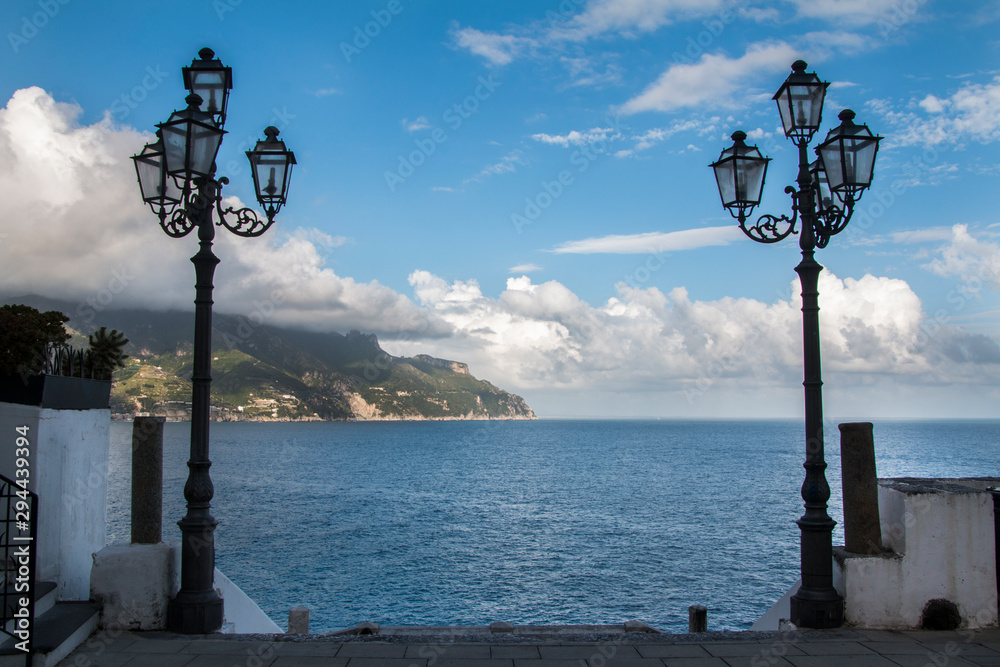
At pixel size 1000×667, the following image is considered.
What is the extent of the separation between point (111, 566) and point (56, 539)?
2.60 ft

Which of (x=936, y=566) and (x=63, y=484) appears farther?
(x=63, y=484)

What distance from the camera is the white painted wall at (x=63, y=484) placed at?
697 centimetres

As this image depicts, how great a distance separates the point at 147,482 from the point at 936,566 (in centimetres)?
877

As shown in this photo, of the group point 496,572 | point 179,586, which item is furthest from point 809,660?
point 496,572

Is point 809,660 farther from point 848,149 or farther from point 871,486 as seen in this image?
point 848,149

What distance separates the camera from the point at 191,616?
6.83 m

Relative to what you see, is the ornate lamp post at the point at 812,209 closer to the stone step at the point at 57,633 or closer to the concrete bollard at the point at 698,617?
the concrete bollard at the point at 698,617

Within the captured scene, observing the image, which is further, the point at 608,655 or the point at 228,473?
the point at 228,473

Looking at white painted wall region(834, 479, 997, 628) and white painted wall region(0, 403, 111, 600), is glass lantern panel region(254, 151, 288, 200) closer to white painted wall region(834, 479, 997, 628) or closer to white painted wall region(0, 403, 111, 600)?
white painted wall region(0, 403, 111, 600)

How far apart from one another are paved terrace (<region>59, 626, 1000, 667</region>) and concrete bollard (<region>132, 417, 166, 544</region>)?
3.46 feet

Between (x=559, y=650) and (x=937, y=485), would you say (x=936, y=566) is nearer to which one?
(x=937, y=485)

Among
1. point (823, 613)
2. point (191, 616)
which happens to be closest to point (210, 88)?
point (191, 616)

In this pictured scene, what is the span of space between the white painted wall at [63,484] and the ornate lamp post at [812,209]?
8.23 metres

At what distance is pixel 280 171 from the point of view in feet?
26.7
